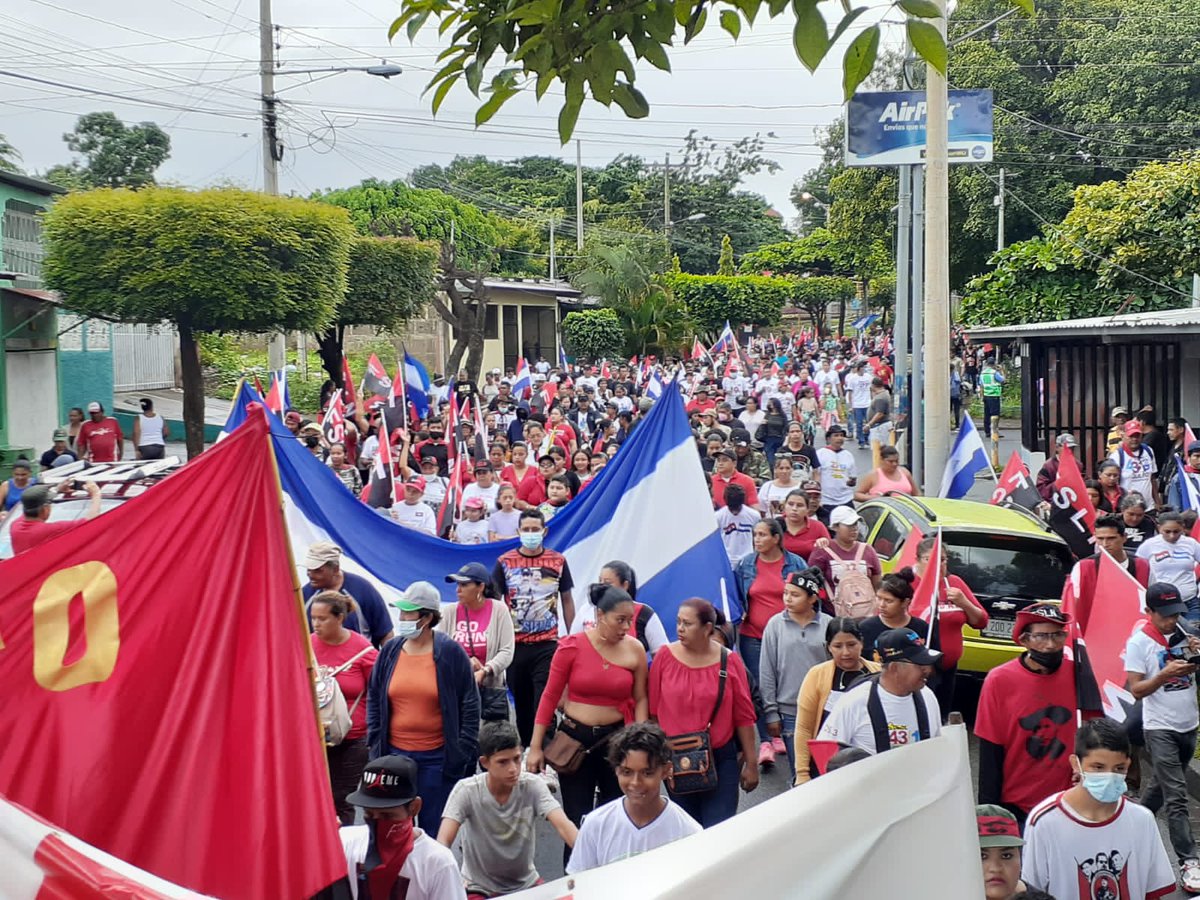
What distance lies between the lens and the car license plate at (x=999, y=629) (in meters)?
9.20

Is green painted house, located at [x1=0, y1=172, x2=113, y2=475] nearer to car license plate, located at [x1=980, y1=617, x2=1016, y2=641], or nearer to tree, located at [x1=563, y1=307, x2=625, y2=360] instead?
car license plate, located at [x1=980, y1=617, x2=1016, y2=641]

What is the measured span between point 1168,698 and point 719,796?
2329mm

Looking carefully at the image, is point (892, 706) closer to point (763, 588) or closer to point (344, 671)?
point (344, 671)

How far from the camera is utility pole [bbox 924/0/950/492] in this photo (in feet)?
50.7

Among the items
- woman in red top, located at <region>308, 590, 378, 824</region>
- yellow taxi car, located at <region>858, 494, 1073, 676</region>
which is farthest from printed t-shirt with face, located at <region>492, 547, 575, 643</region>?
yellow taxi car, located at <region>858, 494, 1073, 676</region>

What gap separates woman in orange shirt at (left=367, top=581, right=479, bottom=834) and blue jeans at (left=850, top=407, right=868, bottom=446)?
69.7 feet

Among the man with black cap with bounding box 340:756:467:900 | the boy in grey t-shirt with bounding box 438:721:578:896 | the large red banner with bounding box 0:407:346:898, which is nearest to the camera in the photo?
the large red banner with bounding box 0:407:346:898

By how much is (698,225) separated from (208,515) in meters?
74.5

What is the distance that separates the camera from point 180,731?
14.5 feet

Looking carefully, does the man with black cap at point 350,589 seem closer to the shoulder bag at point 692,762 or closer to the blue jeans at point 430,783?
the blue jeans at point 430,783

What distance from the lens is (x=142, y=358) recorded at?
122 feet

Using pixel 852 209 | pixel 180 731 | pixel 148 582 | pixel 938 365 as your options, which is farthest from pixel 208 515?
pixel 852 209

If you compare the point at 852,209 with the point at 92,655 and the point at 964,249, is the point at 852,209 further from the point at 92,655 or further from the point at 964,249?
the point at 92,655

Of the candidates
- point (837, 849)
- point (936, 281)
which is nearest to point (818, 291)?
point (936, 281)
